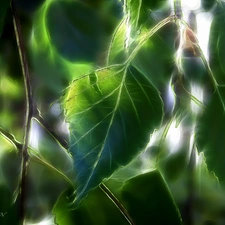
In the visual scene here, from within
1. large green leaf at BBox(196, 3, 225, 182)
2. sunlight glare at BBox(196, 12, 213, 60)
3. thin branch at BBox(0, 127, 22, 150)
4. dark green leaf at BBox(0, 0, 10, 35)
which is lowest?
thin branch at BBox(0, 127, 22, 150)

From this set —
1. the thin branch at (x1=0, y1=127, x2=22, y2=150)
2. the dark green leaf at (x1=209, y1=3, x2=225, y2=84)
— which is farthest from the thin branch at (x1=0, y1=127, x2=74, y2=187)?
the dark green leaf at (x1=209, y1=3, x2=225, y2=84)

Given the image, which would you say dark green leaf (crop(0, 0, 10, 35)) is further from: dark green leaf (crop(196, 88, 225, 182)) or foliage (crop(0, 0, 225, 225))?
dark green leaf (crop(196, 88, 225, 182))

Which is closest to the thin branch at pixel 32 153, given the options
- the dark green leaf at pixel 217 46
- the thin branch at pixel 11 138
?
the thin branch at pixel 11 138

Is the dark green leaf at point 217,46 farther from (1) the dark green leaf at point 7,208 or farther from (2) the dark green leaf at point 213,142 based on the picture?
(1) the dark green leaf at point 7,208

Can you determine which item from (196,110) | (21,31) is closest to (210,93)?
(196,110)

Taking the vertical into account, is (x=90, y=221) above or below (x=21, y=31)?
below

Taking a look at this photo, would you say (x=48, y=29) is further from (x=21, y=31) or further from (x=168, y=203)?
(x=168, y=203)

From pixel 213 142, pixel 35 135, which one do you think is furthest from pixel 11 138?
pixel 213 142

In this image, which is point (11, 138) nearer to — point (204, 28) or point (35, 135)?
point (35, 135)

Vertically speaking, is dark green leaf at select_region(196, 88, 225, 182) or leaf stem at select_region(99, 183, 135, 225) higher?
dark green leaf at select_region(196, 88, 225, 182)
